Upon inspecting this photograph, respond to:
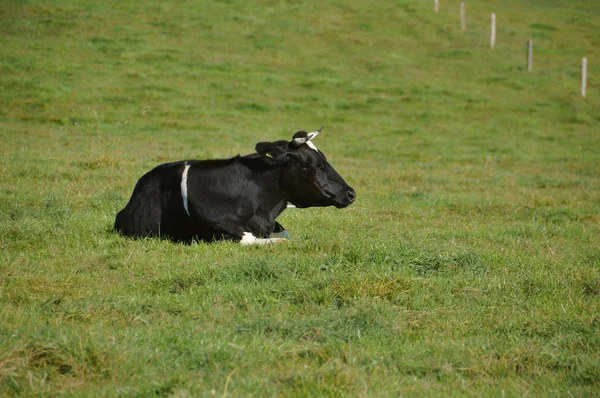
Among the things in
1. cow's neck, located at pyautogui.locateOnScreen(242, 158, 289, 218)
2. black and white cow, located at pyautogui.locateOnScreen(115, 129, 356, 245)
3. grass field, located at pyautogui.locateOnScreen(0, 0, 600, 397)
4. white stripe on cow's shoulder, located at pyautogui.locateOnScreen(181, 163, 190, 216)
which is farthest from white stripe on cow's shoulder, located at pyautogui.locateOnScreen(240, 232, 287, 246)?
white stripe on cow's shoulder, located at pyautogui.locateOnScreen(181, 163, 190, 216)

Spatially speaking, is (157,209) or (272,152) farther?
(272,152)

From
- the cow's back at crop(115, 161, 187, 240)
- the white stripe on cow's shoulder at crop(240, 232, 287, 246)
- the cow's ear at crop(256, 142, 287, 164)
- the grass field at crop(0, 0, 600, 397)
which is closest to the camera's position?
the grass field at crop(0, 0, 600, 397)

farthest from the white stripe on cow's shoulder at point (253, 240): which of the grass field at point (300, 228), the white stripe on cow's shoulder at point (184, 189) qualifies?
the white stripe on cow's shoulder at point (184, 189)

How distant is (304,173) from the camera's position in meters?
9.05

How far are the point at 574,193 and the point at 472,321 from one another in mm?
10592

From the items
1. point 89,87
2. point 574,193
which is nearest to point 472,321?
point 574,193

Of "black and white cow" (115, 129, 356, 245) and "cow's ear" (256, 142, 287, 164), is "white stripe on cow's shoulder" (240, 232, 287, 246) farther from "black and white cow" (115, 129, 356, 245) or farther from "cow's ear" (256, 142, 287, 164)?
"cow's ear" (256, 142, 287, 164)

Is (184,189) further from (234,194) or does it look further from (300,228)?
(300,228)

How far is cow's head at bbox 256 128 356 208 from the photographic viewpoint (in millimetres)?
9031

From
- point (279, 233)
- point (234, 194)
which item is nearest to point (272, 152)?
point (234, 194)

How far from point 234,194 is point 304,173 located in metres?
0.89

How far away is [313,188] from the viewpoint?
908cm

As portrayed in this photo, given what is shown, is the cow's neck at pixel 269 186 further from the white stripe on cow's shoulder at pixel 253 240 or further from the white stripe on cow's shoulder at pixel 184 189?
the white stripe on cow's shoulder at pixel 184 189

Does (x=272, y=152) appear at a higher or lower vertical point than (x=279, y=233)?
higher
